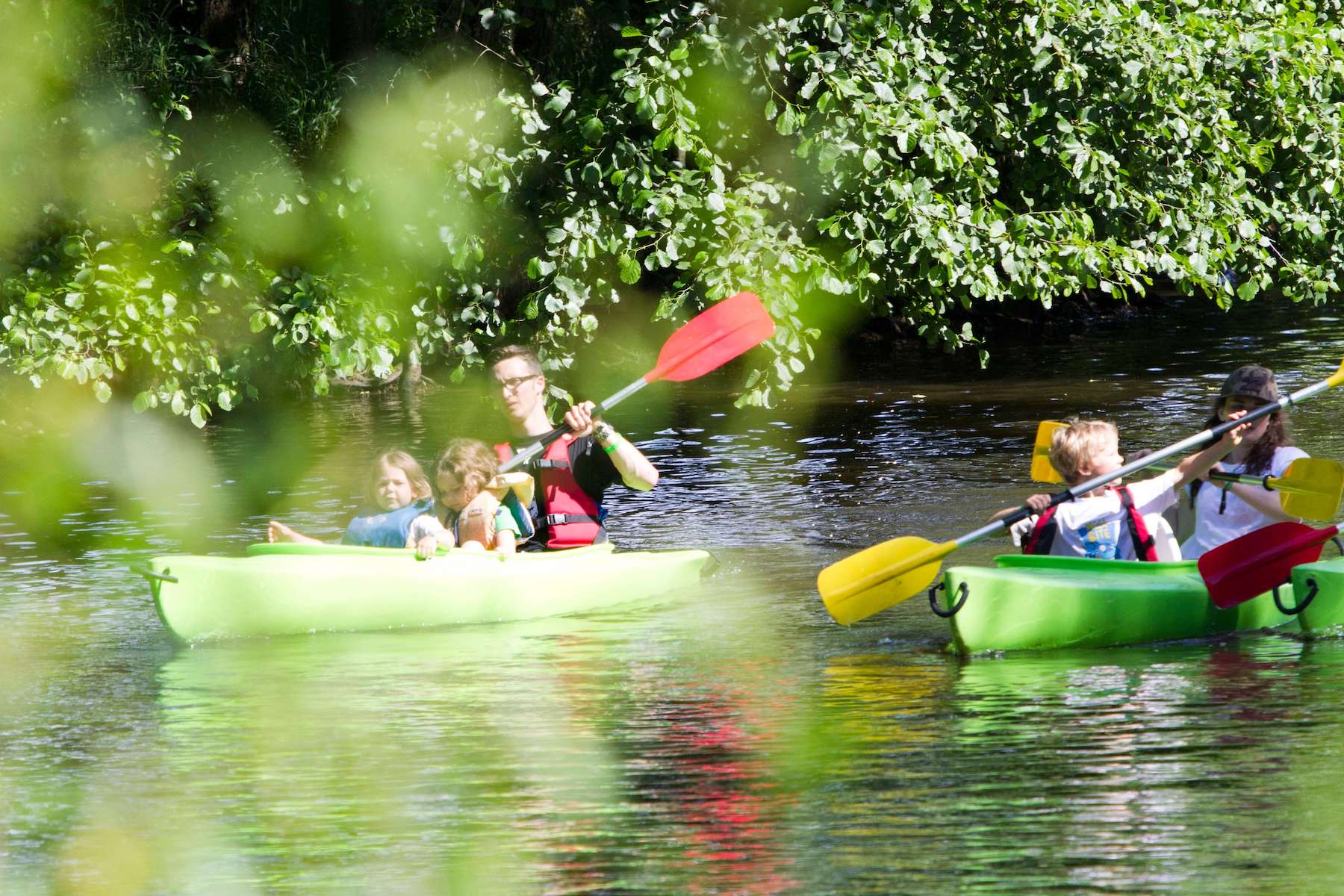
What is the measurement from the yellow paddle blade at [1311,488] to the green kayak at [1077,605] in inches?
12.2

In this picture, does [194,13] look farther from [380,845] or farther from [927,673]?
[380,845]

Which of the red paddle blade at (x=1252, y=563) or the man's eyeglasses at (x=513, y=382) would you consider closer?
the red paddle blade at (x=1252, y=563)

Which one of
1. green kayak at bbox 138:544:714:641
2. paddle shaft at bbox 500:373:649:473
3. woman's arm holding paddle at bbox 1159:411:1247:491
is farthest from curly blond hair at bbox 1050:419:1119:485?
green kayak at bbox 138:544:714:641

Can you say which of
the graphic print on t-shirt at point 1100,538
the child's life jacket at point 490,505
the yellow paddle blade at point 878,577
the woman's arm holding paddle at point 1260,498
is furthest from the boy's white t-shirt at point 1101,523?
the child's life jacket at point 490,505

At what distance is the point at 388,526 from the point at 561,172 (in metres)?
3.82

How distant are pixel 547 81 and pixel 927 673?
A: 6240 millimetres

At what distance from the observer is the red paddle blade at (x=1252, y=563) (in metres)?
5.81

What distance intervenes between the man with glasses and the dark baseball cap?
6.57 ft

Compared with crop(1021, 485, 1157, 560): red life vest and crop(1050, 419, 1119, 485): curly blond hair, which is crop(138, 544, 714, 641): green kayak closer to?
crop(1021, 485, 1157, 560): red life vest

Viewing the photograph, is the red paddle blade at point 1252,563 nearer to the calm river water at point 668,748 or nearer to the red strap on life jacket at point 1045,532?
the calm river water at point 668,748

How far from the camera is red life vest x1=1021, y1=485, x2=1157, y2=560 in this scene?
19.9 feet

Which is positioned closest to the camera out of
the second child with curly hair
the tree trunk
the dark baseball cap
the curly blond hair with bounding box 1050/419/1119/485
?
the curly blond hair with bounding box 1050/419/1119/485

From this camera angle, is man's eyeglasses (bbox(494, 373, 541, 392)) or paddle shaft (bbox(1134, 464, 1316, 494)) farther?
man's eyeglasses (bbox(494, 373, 541, 392))

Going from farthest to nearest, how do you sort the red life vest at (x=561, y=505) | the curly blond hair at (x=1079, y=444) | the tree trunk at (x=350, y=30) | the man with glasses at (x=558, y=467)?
the tree trunk at (x=350, y=30)
the red life vest at (x=561, y=505)
the man with glasses at (x=558, y=467)
the curly blond hair at (x=1079, y=444)
